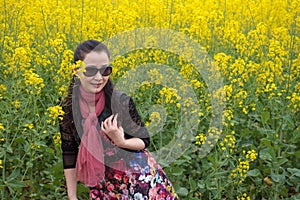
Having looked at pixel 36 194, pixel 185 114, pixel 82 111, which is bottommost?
pixel 36 194

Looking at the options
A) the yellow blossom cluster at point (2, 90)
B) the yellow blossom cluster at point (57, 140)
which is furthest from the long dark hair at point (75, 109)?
the yellow blossom cluster at point (2, 90)

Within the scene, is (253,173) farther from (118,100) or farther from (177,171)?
(118,100)

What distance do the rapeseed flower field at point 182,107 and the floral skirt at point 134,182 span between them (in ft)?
1.86

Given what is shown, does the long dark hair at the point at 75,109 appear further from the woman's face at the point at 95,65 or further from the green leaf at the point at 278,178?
the green leaf at the point at 278,178

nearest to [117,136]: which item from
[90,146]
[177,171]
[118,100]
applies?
[90,146]

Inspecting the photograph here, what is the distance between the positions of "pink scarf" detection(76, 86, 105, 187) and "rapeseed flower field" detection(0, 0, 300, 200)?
0.51 m

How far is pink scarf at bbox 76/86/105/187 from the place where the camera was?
2650 mm

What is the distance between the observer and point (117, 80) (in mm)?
4086

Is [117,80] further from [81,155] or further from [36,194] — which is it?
[81,155]

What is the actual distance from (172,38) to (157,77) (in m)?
0.70

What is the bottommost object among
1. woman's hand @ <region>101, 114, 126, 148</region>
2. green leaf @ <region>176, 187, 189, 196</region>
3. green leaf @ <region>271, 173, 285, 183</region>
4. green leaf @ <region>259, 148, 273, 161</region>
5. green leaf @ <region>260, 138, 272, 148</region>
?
green leaf @ <region>176, 187, 189, 196</region>

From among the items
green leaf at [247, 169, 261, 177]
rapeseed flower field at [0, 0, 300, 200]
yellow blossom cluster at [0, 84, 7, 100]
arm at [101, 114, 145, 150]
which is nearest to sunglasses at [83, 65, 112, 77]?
arm at [101, 114, 145, 150]

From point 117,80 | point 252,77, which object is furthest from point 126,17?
point 252,77

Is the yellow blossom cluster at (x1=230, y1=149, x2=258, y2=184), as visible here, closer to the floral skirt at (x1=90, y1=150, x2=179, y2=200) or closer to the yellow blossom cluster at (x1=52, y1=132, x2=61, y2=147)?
the floral skirt at (x1=90, y1=150, x2=179, y2=200)
